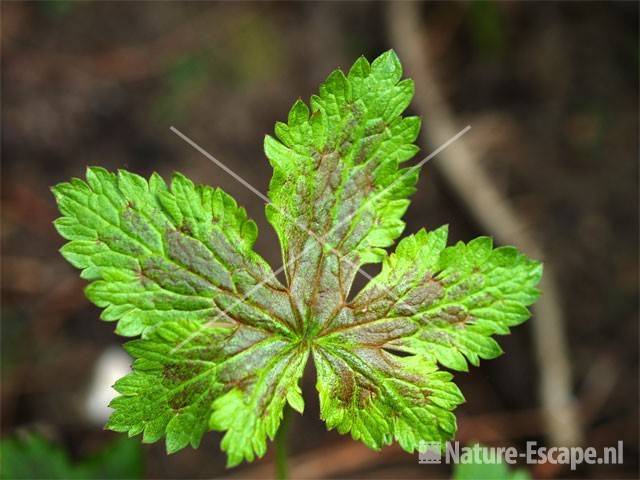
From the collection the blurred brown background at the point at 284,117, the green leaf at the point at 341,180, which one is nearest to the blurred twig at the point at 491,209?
the blurred brown background at the point at 284,117

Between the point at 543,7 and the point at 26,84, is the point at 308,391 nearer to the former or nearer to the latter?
the point at 26,84

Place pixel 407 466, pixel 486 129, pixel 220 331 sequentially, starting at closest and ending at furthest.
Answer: pixel 220 331 → pixel 407 466 → pixel 486 129

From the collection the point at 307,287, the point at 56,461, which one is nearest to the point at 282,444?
the point at 307,287

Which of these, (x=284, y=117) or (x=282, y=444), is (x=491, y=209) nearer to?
(x=284, y=117)

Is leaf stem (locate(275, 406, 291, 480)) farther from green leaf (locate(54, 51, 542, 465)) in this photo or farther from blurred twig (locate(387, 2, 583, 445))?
blurred twig (locate(387, 2, 583, 445))

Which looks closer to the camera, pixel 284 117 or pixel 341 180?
pixel 341 180

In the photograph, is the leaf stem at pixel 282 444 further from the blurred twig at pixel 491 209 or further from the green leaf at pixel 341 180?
the blurred twig at pixel 491 209

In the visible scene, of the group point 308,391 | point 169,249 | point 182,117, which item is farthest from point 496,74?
point 169,249
